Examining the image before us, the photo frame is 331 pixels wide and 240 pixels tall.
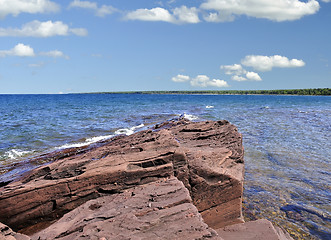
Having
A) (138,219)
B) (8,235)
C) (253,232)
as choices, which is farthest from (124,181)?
(253,232)

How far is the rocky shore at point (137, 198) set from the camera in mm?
4926

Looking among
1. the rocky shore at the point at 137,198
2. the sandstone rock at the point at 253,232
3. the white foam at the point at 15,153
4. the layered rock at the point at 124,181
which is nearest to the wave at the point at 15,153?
the white foam at the point at 15,153

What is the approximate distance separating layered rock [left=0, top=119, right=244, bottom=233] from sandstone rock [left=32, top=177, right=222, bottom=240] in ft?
2.10

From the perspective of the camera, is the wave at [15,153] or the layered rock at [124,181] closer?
the layered rock at [124,181]

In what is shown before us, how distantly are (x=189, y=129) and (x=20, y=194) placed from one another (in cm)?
693

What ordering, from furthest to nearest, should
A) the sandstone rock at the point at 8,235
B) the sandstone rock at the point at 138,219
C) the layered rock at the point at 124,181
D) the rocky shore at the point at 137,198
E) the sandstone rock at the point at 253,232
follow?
1. the layered rock at the point at 124,181
2. the sandstone rock at the point at 253,232
3. the sandstone rock at the point at 8,235
4. the rocky shore at the point at 137,198
5. the sandstone rock at the point at 138,219

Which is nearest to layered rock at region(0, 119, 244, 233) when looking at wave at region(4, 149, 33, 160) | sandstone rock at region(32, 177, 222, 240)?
sandstone rock at region(32, 177, 222, 240)

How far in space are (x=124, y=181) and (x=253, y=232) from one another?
3267 millimetres

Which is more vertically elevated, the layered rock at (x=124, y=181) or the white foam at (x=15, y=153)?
the layered rock at (x=124, y=181)

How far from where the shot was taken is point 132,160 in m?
7.29

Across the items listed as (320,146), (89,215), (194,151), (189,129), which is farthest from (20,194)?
(320,146)

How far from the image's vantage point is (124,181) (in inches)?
273

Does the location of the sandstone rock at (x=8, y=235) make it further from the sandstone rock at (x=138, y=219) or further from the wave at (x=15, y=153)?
the wave at (x=15, y=153)

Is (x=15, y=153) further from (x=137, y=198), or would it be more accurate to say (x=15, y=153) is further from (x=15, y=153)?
(x=137, y=198)
